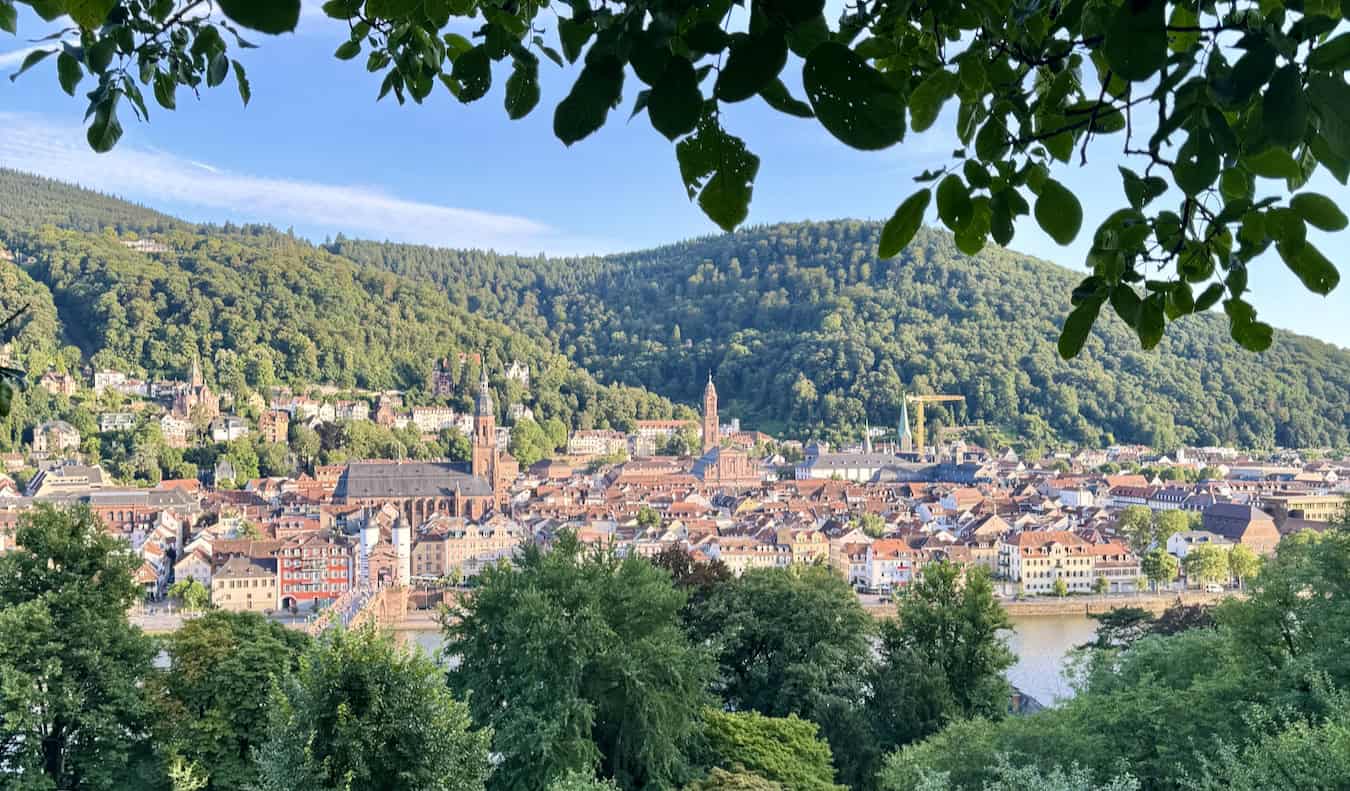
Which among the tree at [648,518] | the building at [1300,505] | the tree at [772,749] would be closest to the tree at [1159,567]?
the building at [1300,505]

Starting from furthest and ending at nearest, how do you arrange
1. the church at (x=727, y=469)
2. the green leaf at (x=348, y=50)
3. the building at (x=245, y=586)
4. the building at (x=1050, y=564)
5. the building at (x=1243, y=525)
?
1. the church at (x=727, y=469)
2. the building at (x=1243, y=525)
3. the building at (x=1050, y=564)
4. the building at (x=245, y=586)
5. the green leaf at (x=348, y=50)

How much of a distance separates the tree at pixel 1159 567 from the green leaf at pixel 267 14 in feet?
94.9

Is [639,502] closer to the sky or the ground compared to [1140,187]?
closer to the ground

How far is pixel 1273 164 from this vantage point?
70cm

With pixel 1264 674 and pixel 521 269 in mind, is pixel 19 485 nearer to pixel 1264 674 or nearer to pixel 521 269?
pixel 1264 674

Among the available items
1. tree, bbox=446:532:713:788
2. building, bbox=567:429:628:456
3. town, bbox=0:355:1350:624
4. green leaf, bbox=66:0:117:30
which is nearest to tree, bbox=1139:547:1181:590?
town, bbox=0:355:1350:624

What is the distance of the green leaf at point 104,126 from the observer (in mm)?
1046

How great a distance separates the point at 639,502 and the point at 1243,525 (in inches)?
807

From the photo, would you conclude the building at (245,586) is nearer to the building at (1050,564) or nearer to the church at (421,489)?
the church at (421,489)

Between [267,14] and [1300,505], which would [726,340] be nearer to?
[1300,505]

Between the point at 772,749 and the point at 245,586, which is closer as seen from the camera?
the point at 772,749

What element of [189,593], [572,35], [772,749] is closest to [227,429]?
[189,593]

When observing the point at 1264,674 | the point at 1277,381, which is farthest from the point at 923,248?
the point at 1264,674

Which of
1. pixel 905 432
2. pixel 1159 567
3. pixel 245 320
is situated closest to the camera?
pixel 1159 567
